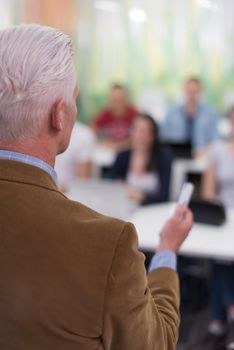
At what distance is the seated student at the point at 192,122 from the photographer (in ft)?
A: 18.2

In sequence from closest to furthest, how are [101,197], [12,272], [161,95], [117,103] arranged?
1. [12,272]
2. [101,197]
3. [117,103]
4. [161,95]

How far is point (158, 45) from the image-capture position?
6.61 m

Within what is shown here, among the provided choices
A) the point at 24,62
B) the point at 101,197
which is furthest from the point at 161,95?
the point at 24,62

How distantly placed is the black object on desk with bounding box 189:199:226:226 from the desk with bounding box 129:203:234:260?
0.03 metres

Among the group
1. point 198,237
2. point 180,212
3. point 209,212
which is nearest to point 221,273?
point 209,212

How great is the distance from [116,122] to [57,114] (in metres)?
4.64

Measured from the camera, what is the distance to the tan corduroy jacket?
833mm

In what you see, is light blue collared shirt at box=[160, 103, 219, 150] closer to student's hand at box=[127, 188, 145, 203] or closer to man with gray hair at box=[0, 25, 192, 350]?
student's hand at box=[127, 188, 145, 203]

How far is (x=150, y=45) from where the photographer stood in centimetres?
663

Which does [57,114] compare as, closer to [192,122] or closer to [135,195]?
[135,195]

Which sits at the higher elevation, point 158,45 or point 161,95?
point 158,45

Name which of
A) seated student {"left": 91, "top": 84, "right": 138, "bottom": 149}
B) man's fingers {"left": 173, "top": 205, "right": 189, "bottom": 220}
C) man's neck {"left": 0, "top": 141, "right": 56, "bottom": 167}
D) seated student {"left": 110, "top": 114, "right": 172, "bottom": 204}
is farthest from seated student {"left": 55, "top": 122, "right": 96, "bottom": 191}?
man's neck {"left": 0, "top": 141, "right": 56, "bottom": 167}

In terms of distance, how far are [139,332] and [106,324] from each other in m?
0.07

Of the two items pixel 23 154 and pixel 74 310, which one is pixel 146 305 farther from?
pixel 23 154
